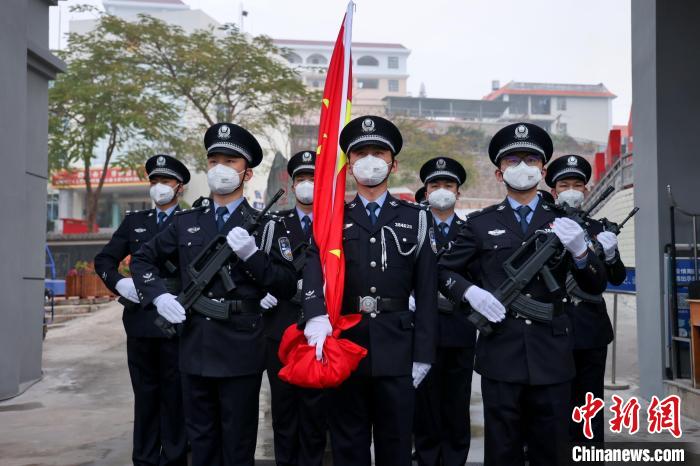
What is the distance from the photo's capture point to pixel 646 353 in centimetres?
842

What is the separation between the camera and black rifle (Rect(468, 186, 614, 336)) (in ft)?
13.5

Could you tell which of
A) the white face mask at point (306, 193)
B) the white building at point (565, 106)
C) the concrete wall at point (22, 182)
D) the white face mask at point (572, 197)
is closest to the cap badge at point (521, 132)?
the white face mask at point (572, 197)

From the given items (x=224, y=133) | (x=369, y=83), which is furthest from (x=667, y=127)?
(x=369, y=83)

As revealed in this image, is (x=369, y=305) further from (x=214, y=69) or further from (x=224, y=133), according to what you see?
(x=214, y=69)

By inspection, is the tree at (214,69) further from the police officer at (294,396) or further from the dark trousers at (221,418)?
the dark trousers at (221,418)

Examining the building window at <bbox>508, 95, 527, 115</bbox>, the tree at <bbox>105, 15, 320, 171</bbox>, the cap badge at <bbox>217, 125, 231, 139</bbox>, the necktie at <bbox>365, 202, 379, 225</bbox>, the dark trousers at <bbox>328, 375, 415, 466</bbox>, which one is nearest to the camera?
the dark trousers at <bbox>328, 375, 415, 466</bbox>

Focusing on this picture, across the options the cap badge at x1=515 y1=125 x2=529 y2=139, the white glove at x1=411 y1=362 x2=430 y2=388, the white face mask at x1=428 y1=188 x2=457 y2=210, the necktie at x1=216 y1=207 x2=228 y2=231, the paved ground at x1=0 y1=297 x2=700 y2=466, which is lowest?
the paved ground at x1=0 y1=297 x2=700 y2=466

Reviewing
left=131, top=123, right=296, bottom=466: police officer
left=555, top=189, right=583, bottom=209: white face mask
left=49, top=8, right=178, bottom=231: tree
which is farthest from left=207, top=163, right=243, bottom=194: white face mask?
left=49, top=8, right=178, bottom=231: tree

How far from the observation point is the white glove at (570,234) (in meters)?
4.06

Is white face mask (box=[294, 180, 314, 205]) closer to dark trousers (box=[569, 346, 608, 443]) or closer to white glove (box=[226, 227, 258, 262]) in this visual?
white glove (box=[226, 227, 258, 262])

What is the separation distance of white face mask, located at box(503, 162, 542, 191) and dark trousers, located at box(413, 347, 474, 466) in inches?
72.8

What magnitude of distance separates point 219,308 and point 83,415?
14.6 feet

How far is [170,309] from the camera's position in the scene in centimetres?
436

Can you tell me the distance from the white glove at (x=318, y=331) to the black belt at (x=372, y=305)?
21 centimetres
